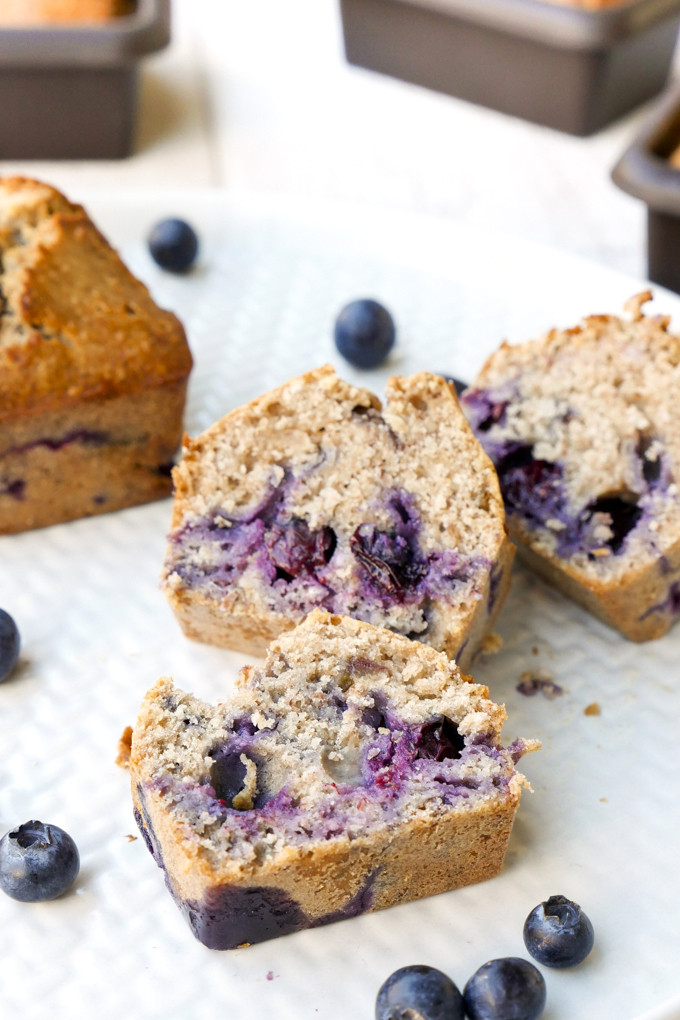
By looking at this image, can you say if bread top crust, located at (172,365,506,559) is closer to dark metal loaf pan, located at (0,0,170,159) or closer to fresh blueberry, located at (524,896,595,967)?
fresh blueberry, located at (524,896,595,967)

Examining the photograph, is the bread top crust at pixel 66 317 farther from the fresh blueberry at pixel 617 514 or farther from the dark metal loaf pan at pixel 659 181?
the dark metal loaf pan at pixel 659 181

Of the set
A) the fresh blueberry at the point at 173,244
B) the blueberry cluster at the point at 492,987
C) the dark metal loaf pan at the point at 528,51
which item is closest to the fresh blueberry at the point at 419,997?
the blueberry cluster at the point at 492,987

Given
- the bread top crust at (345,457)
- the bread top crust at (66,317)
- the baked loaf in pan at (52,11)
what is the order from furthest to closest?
1. the baked loaf in pan at (52,11)
2. the bread top crust at (66,317)
3. the bread top crust at (345,457)

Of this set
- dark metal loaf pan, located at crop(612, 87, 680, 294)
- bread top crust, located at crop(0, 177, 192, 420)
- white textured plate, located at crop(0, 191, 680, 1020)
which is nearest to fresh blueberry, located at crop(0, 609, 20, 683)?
white textured plate, located at crop(0, 191, 680, 1020)

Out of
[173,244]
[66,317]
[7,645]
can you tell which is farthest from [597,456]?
[173,244]

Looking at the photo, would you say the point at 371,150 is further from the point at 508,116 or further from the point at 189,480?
the point at 189,480

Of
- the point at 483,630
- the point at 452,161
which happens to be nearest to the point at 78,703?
the point at 483,630
